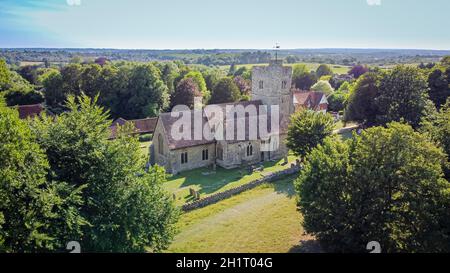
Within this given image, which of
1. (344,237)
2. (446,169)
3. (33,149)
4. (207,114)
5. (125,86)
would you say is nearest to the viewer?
(33,149)

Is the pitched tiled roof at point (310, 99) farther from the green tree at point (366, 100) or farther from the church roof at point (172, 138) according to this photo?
the church roof at point (172, 138)

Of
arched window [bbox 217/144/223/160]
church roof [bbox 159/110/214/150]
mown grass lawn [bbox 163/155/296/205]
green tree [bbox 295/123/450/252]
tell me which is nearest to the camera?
green tree [bbox 295/123/450/252]

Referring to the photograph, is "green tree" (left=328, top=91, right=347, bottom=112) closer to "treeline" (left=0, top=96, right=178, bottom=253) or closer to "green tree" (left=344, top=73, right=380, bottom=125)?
"green tree" (left=344, top=73, right=380, bottom=125)

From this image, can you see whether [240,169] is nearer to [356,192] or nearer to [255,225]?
[255,225]

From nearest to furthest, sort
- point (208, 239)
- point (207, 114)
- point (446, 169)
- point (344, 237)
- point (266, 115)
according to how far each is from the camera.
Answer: point (344, 237)
point (446, 169)
point (208, 239)
point (207, 114)
point (266, 115)

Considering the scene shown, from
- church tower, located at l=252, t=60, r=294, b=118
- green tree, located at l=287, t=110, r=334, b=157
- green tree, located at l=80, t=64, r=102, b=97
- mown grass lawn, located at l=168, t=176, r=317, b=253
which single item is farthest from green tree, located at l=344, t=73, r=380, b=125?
green tree, located at l=80, t=64, r=102, b=97

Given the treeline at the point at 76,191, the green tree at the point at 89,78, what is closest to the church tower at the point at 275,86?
the treeline at the point at 76,191
